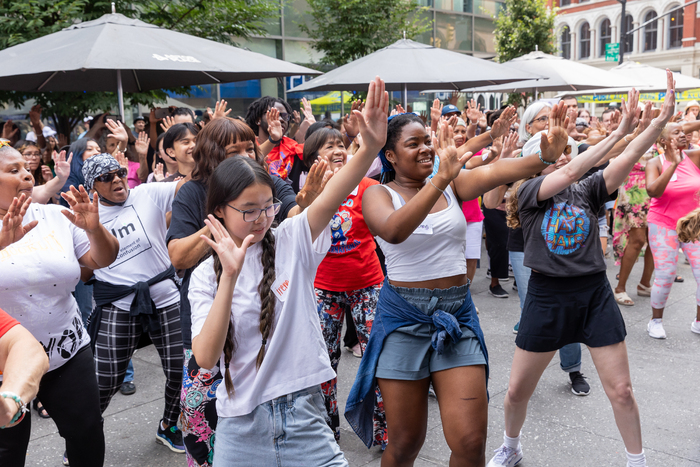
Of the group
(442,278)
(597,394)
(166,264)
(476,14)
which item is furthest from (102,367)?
(476,14)

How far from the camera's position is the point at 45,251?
3.00 meters

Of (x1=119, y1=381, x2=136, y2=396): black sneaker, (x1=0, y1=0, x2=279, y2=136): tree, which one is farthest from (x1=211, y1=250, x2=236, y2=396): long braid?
(x1=0, y1=0, x2=279, y2=136): tree

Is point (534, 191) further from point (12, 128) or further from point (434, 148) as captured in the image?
point (12, 128)

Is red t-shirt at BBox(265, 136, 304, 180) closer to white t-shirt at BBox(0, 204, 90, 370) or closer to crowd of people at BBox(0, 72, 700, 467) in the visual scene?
crowd of people at BBox(0, 72, 700, 467)

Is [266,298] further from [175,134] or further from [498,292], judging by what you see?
[498,292]

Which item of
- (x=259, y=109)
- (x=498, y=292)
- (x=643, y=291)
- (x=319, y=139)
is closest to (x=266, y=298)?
(x=319, y=139)

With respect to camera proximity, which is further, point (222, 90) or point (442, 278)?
point (222, 90)

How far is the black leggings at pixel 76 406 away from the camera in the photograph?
9.63ft

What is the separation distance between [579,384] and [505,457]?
4.44 ft

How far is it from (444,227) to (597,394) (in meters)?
2.51

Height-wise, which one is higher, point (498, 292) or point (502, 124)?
point (502, 124)

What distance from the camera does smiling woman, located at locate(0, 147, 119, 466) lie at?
9.57ft

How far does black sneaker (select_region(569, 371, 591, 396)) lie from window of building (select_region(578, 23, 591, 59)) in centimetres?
4556

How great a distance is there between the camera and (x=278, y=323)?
7.36 feet
